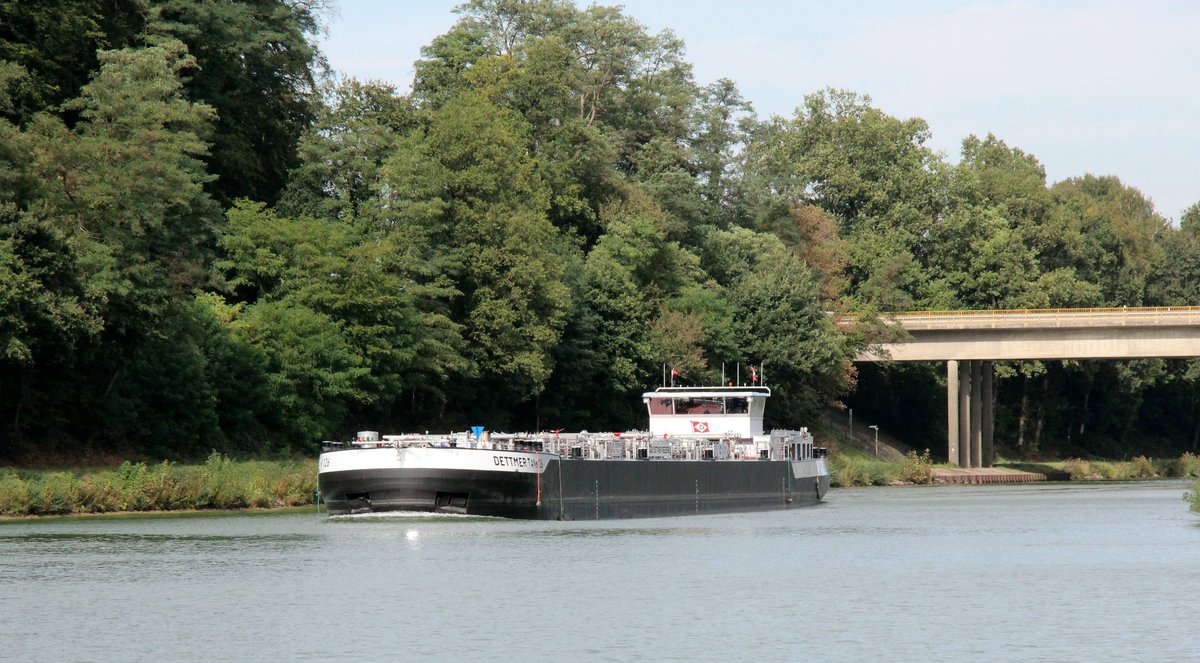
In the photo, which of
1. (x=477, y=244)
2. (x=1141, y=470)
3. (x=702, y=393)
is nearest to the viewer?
(x=702, y=393)

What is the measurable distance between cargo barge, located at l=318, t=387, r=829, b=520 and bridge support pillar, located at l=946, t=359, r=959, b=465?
39938 mm

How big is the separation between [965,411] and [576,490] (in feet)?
242

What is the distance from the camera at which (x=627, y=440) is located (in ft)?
236

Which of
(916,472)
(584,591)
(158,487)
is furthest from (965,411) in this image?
(584,591)

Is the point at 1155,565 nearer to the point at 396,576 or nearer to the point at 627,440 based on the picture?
the point at 396,576

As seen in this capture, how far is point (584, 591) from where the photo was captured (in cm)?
4231

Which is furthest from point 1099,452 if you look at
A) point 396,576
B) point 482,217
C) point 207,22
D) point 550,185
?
point 396,576

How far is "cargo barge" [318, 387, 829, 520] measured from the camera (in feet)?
196

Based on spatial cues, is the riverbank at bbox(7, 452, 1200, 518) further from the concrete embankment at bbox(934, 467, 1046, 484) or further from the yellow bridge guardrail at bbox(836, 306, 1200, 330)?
the concrete embankment at bbox(934, 467, 1046, 484)

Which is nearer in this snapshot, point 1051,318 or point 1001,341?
point 1051,318

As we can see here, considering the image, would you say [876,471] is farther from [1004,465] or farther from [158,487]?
[158,487]

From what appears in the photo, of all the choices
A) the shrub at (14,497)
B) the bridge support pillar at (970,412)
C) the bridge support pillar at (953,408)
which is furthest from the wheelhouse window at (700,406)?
the bridge support pillar at (970,412)

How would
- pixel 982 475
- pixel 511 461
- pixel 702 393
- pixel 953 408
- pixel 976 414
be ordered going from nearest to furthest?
pixel 511 461
pixel 702 393
pixel 982 475
pixel 953 408
pixel 976 414

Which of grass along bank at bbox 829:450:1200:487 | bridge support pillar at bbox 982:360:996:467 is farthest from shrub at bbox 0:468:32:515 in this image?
bridge support pillar at bbox 982:360:996:467
